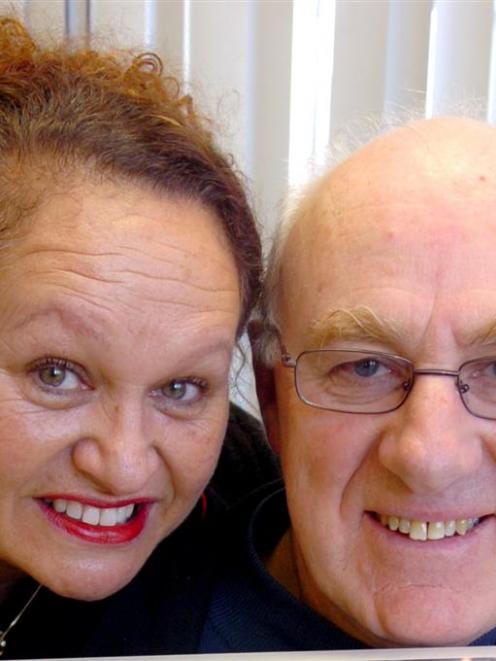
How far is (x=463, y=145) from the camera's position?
4.00 feet

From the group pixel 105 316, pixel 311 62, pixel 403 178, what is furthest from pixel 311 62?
pixel 105 316

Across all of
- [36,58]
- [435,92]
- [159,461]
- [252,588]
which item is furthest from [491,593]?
[435,92]

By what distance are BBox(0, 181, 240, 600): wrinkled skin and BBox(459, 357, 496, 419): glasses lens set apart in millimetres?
318

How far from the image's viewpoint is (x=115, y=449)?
3.54 feet

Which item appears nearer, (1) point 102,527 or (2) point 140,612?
(1) point 102,527

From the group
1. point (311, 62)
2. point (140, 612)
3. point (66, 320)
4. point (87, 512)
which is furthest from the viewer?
point (311, 62)

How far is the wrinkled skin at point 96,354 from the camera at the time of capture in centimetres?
106

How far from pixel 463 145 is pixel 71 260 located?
562 mm

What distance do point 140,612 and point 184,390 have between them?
35cm

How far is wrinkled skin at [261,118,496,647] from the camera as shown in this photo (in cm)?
109

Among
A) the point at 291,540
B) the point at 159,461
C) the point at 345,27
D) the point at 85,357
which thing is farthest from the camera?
the point at 345,27

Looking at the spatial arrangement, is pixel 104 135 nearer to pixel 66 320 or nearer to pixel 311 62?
pixel 66 320

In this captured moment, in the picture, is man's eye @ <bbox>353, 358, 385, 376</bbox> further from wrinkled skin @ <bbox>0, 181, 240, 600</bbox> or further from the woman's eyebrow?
the woman's eyebrow

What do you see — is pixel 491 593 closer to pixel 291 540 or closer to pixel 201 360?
pixel 291 540
